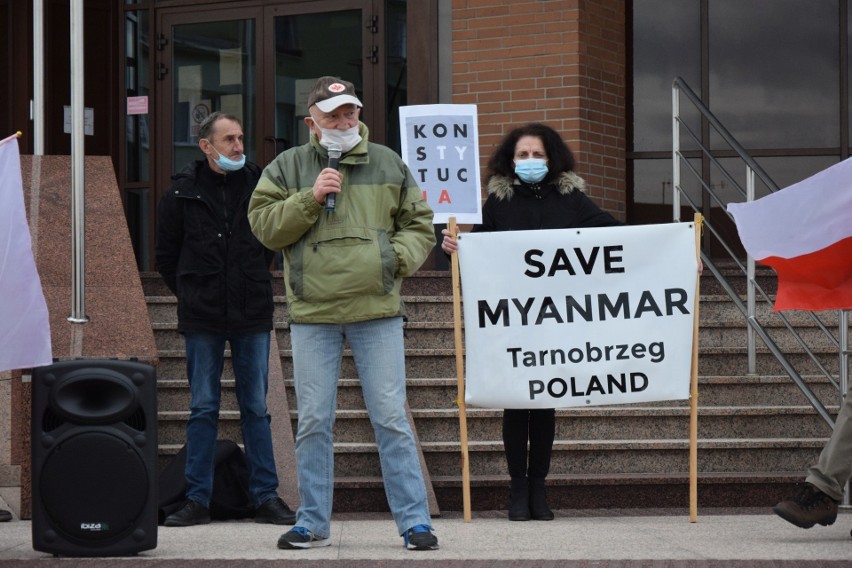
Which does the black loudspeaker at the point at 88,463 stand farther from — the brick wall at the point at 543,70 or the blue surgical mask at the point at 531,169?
the brick wall at the point at 543,70

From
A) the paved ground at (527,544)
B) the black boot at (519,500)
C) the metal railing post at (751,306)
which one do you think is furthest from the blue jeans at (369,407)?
the metal railing post at (751,306)

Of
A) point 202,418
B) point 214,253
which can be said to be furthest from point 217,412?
point 214,253

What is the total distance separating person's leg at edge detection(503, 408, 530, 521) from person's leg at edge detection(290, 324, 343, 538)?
4.19ft

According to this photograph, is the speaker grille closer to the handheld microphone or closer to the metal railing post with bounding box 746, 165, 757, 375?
the handheld microphone

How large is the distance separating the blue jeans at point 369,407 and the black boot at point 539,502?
116cm

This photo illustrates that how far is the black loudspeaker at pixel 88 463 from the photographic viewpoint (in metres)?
5.38

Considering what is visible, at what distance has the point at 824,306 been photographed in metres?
6.50

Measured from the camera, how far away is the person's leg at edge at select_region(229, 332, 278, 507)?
6742 mm

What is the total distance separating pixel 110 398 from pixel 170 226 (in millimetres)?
1536

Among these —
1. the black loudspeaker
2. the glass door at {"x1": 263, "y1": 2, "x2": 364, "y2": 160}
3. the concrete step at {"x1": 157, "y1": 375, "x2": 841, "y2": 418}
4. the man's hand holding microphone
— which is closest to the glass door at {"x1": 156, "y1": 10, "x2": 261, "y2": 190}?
the glass door at {"x1": 263, "y1": 2, "x2": 364, "y2": 160}

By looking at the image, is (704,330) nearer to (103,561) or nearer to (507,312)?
(507,312)

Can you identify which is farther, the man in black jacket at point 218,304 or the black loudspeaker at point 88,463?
the man in black jacket at point 218,304

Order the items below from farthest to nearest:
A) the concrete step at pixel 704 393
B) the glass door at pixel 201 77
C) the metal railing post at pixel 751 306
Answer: the glass door at pixel 201 77
the metal railing post at pixel 751 306
the concrete step at pixel 704 393

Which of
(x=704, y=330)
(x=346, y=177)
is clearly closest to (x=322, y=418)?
(x=346, y=177)
